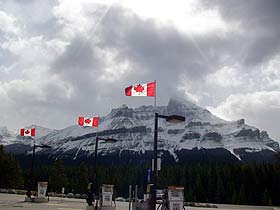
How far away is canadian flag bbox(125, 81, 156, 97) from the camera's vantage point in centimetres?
2125

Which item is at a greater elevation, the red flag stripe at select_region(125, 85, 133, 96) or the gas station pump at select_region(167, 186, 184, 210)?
the red flag stripe at select_region(125, 85, 133, 96)

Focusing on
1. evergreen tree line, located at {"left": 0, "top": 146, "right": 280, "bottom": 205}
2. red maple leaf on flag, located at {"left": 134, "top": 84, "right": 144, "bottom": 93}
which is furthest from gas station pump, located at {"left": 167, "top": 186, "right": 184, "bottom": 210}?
evergreen tree line, located at {"left": 0, "top": 146, "right": 280, "bottom": 205}

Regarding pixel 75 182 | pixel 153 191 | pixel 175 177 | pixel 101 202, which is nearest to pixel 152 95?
pixel 153 191

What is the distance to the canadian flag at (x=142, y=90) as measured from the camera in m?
21.2

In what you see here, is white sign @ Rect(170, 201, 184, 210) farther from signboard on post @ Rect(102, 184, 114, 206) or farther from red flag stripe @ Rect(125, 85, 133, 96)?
signboard on post @ Rect(102, 184, 114, 206)

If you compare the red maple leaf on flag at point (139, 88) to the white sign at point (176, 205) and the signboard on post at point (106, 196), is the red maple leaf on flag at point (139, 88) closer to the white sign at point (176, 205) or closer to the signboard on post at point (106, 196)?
the white sign at point (176, 205)

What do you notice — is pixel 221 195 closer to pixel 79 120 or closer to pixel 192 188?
pixel 192 188

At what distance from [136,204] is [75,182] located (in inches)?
3356

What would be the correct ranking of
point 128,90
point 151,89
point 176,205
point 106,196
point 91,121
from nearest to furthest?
point 176,205
point 151,89
point 128,90
point 106,196
point 91,121

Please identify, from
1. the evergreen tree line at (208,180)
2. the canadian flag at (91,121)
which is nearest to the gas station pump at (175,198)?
the canadian flag at (91,121)

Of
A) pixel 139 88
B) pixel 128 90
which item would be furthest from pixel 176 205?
pixel 128 90

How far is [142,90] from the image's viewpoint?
70.8 feet

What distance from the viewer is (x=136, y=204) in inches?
857

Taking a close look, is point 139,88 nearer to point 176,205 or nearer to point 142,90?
point 142,90
